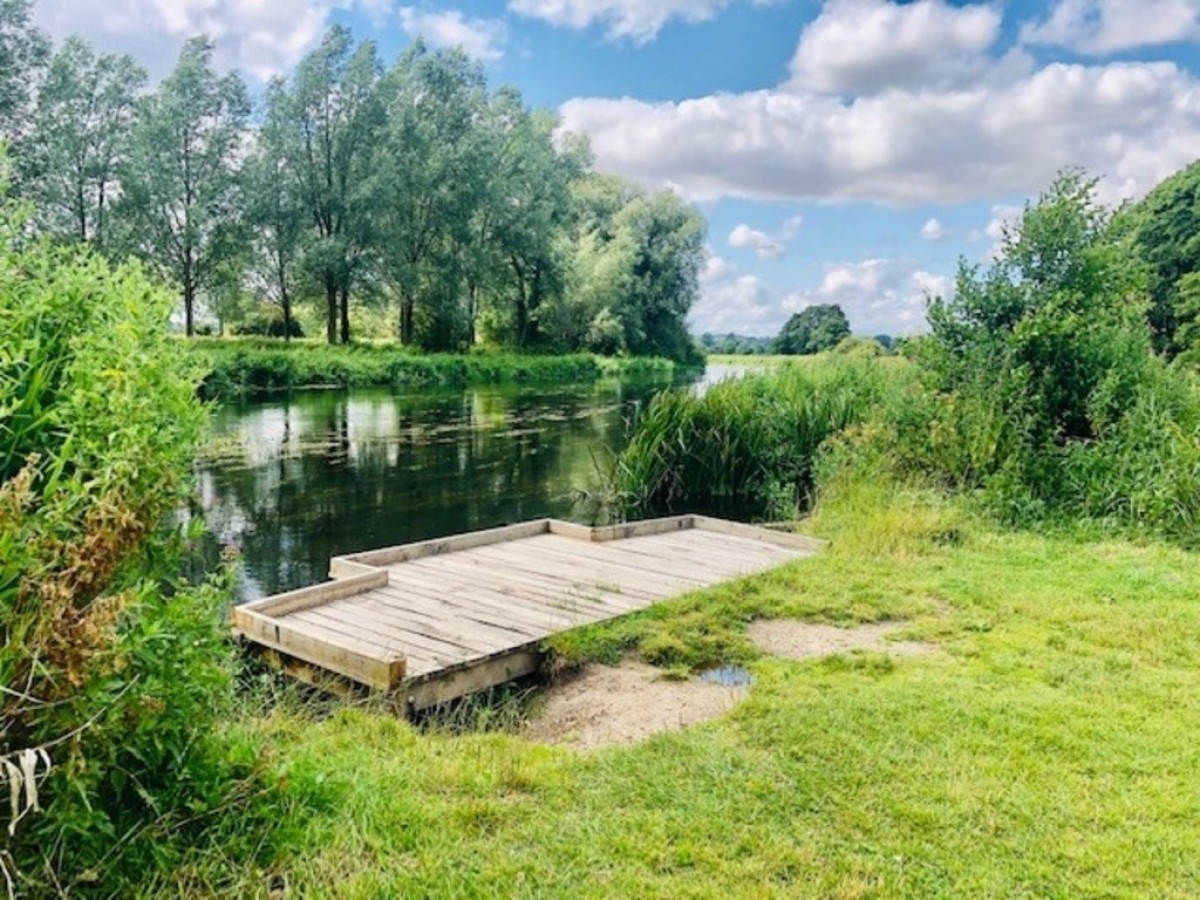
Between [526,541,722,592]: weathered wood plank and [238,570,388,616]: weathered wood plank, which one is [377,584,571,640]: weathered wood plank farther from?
[526,541,722,592]: weathered wood plank

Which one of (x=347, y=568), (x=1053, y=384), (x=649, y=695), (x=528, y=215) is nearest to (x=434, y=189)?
(x=528, y=215)

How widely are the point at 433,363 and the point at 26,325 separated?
28.7 m

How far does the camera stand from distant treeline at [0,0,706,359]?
28031 mm

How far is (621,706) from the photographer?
453cm

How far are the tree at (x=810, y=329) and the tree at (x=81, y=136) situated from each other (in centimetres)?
3801

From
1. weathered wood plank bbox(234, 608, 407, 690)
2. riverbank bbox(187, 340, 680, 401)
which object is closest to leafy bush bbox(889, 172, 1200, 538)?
weathered wood plank bbox(234, 608, 407, 690)

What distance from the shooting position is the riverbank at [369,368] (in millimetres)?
25453

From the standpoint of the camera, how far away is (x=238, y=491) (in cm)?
1184

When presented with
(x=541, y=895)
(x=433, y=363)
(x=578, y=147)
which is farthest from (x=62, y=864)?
(x=578, y=147)

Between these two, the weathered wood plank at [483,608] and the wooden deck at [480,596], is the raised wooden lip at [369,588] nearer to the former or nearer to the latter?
the wooden deck at [480,596]

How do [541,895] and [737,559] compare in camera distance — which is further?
[737,559]

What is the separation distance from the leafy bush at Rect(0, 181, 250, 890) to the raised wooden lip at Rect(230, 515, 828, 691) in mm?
2160

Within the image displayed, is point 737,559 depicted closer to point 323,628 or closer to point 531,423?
point 323,628

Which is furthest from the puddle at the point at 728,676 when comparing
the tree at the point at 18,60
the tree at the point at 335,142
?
the tree at the point at 335,142
